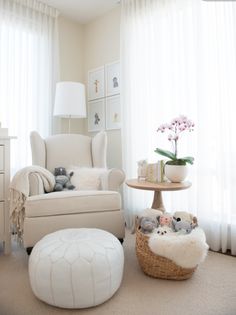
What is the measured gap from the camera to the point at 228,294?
1.40 metres

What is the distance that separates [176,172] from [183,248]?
63 centimetres

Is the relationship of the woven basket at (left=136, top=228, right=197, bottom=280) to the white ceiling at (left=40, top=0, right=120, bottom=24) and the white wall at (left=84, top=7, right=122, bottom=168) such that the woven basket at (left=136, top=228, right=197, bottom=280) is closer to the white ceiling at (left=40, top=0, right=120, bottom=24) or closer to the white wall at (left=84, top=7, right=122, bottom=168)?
the white wall at (left=84, top=7, right=122, bottom=168)

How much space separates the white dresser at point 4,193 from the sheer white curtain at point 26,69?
2.03 feet

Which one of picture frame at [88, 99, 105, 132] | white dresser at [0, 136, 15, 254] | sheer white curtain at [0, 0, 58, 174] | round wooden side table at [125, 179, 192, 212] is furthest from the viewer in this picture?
picture frame at [88, 99, 105, 132]

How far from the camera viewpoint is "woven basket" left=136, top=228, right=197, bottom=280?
1.52 m

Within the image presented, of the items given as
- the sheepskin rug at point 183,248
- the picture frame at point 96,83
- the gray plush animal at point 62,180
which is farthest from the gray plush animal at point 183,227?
the picture frame at point 96,83

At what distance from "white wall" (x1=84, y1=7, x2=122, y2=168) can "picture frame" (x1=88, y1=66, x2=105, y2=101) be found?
0.08 meters

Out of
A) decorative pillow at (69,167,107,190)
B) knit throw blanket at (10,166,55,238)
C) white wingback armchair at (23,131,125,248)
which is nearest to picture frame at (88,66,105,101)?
decorative pillow at (69,167,107,190)

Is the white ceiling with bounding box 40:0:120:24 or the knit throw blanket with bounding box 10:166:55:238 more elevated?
the white ceiling with bounding box 40:0:120:24

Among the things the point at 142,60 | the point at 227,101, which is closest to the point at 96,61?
the point at 142,60

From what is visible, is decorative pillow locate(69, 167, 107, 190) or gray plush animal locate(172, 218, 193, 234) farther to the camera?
decorative pillow locate(69, 167, 107, 190)

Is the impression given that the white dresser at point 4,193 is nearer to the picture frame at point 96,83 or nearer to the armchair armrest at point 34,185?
the armchair armrest at point 34,185

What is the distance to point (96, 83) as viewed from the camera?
3127mm

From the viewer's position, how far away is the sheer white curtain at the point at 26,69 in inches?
101
